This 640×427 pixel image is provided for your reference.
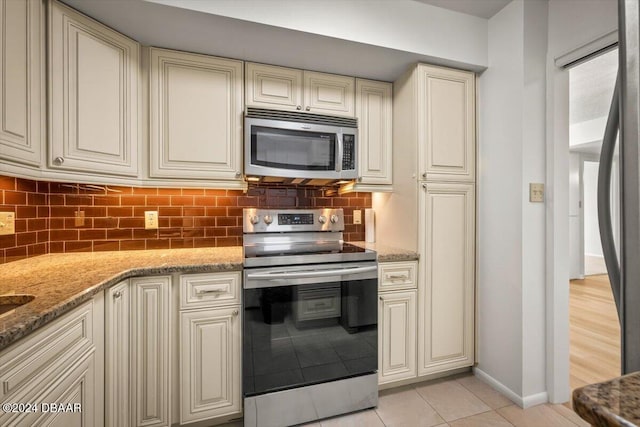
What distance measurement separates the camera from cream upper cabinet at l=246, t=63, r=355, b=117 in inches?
75.0

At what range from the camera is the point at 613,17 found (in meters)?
1.46

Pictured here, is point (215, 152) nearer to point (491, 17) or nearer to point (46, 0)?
point (46, 0)

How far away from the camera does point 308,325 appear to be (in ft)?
5.44

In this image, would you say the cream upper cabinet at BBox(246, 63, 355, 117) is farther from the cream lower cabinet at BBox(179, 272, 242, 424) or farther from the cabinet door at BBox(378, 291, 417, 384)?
the cabinet door at BBox(378, 291, 417, 384)

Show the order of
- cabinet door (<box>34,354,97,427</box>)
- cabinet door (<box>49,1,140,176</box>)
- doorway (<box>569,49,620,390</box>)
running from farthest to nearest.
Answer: doorway (<box>569,49,620,390</box>)
cabinet door (<box>49,1,140,176</box>)
cabinet door (<box>34,354,97,427</box>)

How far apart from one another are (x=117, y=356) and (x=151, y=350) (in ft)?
0.53

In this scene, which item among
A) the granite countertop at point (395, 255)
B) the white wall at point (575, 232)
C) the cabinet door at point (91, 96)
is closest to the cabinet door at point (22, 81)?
the cabinet door at point (91, 96)

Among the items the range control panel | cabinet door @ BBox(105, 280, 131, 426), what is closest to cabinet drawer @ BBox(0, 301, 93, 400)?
cabinet door @ BBox(105, 280, 131, 426)

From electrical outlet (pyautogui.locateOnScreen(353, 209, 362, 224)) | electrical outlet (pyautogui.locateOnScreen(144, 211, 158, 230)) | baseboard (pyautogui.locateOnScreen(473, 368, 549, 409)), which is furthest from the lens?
electrical outlet (pyautogui.locateOnScreen(353, 209, 362, 224))

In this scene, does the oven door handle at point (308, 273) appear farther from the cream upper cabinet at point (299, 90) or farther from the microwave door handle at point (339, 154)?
the cream upper cabinet at point (299, 90)

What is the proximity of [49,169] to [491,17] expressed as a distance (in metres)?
2.65

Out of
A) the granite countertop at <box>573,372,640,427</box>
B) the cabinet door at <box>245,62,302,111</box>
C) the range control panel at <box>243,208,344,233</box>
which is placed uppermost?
the cabinet door at <box>245,62,302,111</box>

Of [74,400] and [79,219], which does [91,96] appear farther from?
[74,400]

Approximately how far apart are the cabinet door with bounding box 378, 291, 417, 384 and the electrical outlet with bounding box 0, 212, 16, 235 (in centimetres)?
196
